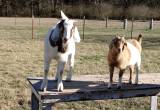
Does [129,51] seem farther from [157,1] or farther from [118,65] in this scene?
[157,1]

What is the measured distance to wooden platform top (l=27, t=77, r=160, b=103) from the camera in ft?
19.0

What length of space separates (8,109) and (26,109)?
0.33m

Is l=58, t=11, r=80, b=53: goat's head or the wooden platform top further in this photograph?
the wooden platform top

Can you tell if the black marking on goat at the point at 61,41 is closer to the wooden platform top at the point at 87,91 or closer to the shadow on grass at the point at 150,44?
the wooden platform top at the point at 87,91

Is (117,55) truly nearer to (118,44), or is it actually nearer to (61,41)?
(118,44)

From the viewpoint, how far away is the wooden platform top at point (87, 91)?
5785 mm

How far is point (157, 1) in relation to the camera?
184 feet

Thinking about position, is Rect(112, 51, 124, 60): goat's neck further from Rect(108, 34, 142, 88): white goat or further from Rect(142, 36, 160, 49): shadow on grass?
Rect(142, 36, 160, 49): shadow on grass

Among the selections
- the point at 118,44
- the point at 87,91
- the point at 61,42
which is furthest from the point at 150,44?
the point at 61,42

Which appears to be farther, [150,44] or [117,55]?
[150,44]

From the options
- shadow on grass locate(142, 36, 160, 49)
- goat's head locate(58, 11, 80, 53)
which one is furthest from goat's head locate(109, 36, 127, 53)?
shadow on grass locate(142, 36, 160, 49)

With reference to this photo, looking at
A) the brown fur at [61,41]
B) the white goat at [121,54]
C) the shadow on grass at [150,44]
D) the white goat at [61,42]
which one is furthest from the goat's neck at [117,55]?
the shadow on grass at [150,44]

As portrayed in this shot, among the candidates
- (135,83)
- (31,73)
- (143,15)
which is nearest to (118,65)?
(135,83)

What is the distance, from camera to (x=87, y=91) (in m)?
6.00
